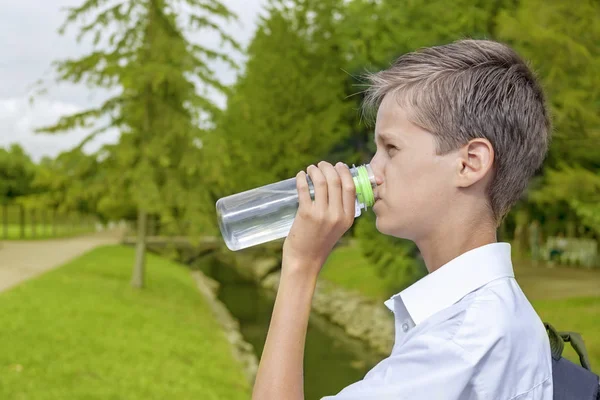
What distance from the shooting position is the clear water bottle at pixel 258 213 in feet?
5.30

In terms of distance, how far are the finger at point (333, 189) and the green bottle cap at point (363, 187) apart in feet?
0.23

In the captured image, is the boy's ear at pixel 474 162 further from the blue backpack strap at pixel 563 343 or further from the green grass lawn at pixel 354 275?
the green grass lawn at pixel 354 275

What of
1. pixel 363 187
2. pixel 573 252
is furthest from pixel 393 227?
pixel 573 252

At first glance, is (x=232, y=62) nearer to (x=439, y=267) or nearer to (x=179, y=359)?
(x=179, y=359)

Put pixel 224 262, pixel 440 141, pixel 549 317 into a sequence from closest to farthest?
pixel 440 141, pixel 549 317, pixel 224 262

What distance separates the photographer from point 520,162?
4.43 feet

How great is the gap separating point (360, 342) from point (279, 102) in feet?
40.8

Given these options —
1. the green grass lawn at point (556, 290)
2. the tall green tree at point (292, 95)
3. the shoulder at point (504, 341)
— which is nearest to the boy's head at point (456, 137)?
the shoulder at point (504, 341)

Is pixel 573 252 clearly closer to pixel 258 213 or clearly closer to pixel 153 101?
pixel 153 101

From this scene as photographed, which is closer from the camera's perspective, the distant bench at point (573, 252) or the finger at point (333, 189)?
the finger at point (333, 189)

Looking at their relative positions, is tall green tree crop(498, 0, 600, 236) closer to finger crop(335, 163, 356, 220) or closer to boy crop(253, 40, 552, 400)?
boy crop(253, 40, 552, 400)

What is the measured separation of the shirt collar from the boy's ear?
5.1 inches

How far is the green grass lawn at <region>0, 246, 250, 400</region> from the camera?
7.76m

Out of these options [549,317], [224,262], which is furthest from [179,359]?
[224,262]
